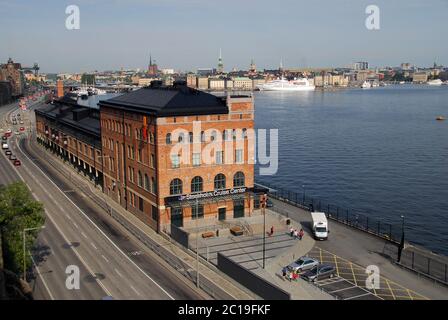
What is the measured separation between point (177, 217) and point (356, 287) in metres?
22.2

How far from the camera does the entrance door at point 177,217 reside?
184 ft

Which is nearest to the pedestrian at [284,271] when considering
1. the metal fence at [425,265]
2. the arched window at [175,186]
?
the metal fence at [425,265]

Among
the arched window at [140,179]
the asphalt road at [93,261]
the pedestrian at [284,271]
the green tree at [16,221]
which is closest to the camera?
the green tree at [16,221]

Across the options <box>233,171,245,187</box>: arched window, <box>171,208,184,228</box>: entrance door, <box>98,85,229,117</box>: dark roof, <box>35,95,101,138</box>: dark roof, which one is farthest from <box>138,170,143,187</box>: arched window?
<box>35,95,101,138</box>: dark roof

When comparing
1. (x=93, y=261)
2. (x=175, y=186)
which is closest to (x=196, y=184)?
(x=175, y=186)

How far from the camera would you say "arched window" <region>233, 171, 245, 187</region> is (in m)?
60.7

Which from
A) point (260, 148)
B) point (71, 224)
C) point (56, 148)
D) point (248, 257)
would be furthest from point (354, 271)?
point (260, 148)

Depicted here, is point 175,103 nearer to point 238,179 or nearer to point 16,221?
point 238,179

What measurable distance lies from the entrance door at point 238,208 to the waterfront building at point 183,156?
0.38 ft

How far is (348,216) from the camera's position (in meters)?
71.4

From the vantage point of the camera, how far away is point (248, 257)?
4788 cm

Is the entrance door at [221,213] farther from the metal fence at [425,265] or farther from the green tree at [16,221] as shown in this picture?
the green tree at [16,221]

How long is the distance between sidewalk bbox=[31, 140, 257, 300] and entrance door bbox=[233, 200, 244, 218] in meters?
9.20

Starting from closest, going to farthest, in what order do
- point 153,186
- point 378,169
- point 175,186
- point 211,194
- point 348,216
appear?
point 175,186 < point 153,186 < point 211,194 < point 348,216 < point 378,169
